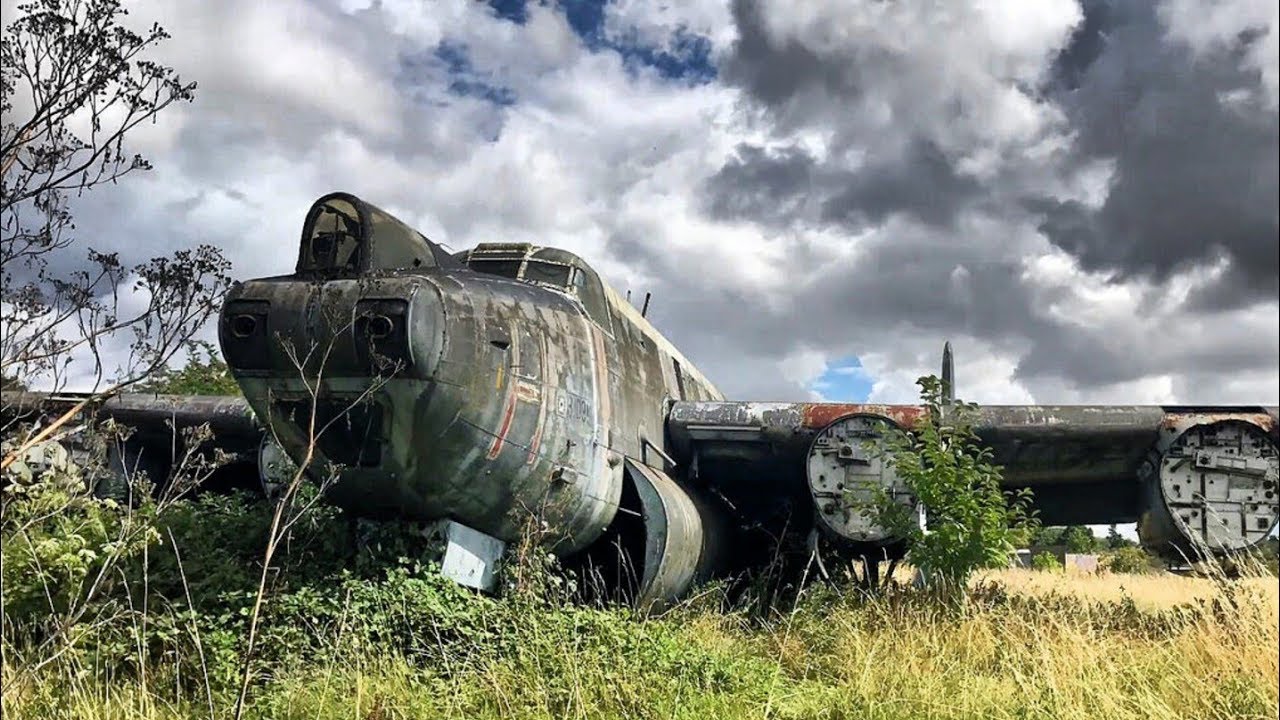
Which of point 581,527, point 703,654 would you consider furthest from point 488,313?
point 703,654

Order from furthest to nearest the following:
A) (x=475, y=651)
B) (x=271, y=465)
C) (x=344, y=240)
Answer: (x=271, y=465), (x=344, y=240), (x=475, y=651)

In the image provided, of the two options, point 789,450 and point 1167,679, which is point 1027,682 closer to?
point 1167,679

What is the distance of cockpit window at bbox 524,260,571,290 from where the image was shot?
9.20m

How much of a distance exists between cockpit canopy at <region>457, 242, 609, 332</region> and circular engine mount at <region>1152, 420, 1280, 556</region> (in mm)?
5751

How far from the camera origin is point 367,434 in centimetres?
668

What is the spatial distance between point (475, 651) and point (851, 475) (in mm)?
4547

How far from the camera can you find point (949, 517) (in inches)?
345

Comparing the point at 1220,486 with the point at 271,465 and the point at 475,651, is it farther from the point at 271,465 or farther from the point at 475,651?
the point at 271,465

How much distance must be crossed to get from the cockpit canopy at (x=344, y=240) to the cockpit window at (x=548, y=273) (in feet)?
7.81

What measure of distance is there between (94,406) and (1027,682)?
541 cm

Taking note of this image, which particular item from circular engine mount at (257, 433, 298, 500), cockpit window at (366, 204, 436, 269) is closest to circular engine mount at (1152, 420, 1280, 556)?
cockpit window at (366, 204, 436, 269)

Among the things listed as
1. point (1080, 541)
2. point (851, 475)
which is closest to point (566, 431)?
point (851, 475)

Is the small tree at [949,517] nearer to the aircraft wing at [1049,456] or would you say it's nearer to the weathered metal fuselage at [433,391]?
the aircraft wing at [1049,456]

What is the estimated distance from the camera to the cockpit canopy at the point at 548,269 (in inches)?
361
